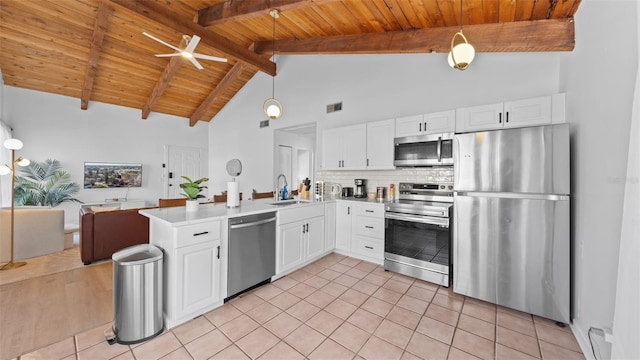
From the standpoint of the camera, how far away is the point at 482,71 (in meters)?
3.17

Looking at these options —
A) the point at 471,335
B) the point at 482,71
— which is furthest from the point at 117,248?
the point at 482,71

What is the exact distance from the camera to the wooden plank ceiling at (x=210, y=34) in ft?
8.34

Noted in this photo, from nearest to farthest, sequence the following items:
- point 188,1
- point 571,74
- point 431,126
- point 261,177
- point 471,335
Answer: point 471,335 < point 571,74 < point 431,126 < point 188,1 < point 261,177

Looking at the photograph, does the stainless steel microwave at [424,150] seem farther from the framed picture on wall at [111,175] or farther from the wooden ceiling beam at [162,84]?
the framed picture on wall at [111,175]

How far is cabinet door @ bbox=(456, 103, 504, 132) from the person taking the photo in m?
2.75

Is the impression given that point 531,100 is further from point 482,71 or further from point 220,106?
point 220,106

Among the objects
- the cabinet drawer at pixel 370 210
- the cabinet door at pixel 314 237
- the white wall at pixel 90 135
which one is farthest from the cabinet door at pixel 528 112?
the white wall at pixel 90 135

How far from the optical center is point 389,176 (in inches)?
155

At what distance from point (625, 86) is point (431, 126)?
186cm

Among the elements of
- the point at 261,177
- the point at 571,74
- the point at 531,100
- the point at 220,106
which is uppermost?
the point at 220,106

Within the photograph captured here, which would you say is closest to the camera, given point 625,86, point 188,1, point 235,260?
point 625,86

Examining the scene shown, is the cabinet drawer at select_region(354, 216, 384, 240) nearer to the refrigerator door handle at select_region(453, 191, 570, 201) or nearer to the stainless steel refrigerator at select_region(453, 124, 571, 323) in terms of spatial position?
the stainless steel refrigerator at select_region(453, 124, 571, 323)

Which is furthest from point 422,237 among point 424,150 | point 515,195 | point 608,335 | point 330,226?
point 608,335

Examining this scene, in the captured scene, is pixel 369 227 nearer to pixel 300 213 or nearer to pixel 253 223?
pixel 300 213
